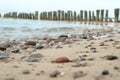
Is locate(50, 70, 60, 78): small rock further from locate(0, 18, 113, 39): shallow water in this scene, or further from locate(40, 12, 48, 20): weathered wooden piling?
locate(40, 12, 48, 20): weathered wooden piling

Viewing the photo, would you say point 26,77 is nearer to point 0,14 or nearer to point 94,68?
point 94,68

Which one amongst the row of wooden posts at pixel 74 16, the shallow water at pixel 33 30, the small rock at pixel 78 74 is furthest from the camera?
the row of wooden posts at pixel 74 16

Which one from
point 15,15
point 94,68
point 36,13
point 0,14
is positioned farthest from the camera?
point 0,14

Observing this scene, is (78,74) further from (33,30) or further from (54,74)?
(33,30)

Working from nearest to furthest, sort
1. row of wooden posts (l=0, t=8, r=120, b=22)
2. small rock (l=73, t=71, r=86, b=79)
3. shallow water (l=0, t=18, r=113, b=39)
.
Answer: small rock (l=73, t=71, r=86, b=79) < shallow water (l=0, t=18, r=113, b=39) < row of wooden posts (l=0, t=8, r=120, b=22)

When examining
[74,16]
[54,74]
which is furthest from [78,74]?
[74,16]

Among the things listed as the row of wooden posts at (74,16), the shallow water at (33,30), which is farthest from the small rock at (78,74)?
the row of wooden posts at (74,16)

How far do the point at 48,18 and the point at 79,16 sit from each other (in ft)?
24.4

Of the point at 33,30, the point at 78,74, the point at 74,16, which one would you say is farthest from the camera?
the point at 74,16

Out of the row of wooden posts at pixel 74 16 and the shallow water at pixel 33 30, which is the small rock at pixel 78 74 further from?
the row of wooden posts at pixel 74 16

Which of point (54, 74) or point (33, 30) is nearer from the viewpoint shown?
point (54, 74)

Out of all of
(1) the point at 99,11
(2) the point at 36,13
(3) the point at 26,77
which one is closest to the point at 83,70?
(3) the point at 26,77

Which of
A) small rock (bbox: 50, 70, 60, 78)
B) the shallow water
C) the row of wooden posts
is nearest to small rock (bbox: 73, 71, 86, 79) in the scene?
small rock (bbox: 50, 70, 60, 78)

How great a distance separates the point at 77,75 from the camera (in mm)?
2996
